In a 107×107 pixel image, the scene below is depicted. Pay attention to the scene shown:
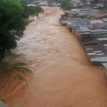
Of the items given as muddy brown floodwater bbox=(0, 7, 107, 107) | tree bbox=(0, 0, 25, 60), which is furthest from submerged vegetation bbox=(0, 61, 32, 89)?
tree bbox=(0, 0, 25, 60)

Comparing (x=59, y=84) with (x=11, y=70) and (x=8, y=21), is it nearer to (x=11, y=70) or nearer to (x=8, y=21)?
(x=11, y=70)

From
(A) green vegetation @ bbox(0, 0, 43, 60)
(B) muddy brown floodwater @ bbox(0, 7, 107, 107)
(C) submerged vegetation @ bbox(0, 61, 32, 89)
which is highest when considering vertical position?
(A) green vegetation @ bbox(0, 0, 43, 60)

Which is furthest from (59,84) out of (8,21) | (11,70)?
(8,21)

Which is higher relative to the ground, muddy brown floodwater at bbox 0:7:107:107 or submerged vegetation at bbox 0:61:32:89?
submerged vegetation at bbox 0:61:32:89

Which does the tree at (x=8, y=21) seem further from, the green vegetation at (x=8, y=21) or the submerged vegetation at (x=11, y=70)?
the submerged vegetation at (x=11, y=70)

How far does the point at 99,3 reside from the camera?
70.4ft

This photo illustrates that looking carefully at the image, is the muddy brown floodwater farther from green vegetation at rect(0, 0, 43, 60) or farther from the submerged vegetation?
green vegetation at rect(0, 0, 43, 60)

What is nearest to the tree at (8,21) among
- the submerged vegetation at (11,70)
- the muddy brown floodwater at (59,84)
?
the submerged vegetation at (11,70)

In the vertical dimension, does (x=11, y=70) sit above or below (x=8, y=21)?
below

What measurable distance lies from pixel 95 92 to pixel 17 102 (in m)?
2.62

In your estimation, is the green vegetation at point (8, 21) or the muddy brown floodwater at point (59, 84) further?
the green vegetation at point (8, 21)

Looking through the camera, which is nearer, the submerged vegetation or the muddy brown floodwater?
the muddy brown floodwater

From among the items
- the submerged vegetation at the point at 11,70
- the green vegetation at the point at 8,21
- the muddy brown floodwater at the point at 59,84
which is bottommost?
the muddy brown floodwater at the point at 59,84

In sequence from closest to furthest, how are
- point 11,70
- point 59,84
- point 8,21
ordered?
point 59,84
point 11,70
point 8,21
